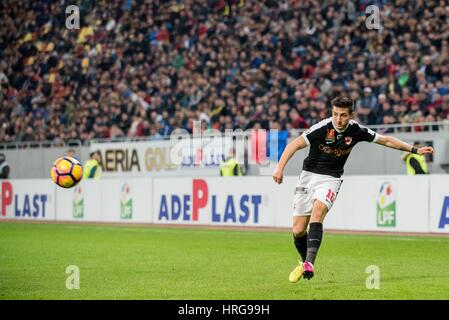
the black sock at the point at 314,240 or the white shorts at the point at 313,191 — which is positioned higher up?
the white shorts at the point at 313,191

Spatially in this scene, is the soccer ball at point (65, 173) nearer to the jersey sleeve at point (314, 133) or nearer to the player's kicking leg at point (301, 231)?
the player's kicking leg at point (301, 231)

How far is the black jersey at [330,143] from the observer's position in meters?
10.7

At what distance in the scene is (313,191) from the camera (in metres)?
10.9

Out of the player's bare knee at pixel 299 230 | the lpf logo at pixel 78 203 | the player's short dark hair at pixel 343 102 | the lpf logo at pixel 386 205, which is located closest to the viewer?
the player's short dark hair at pixel 343 102

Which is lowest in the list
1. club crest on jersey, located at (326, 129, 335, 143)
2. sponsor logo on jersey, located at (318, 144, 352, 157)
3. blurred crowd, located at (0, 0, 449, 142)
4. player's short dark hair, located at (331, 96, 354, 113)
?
sponsor logo on jersey, located at (318, 144, 352, 157)

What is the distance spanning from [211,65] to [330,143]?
711 inches

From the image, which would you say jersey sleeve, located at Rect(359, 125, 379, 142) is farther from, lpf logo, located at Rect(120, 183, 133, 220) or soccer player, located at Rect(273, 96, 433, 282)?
lpf logo, located at Rect(120, 183, 133, 220)

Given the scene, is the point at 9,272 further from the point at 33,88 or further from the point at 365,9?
the point at 33,88

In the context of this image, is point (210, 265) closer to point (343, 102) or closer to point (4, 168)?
point (343, 102)

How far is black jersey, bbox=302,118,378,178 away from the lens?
1068cm

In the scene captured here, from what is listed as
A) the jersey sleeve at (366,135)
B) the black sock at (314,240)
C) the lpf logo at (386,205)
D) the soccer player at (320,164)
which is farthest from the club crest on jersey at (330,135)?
the lpf logo at (386,205)

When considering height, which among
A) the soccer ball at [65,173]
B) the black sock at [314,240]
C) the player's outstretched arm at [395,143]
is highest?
the player's outstretched arm at [395,143]

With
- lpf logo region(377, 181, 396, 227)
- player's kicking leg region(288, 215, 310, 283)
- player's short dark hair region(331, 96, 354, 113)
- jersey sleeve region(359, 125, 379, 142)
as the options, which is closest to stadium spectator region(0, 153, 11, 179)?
lpf logo region(377, 181, 396, 227)

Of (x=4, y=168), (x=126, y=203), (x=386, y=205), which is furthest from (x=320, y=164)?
(x=4, y=168)
